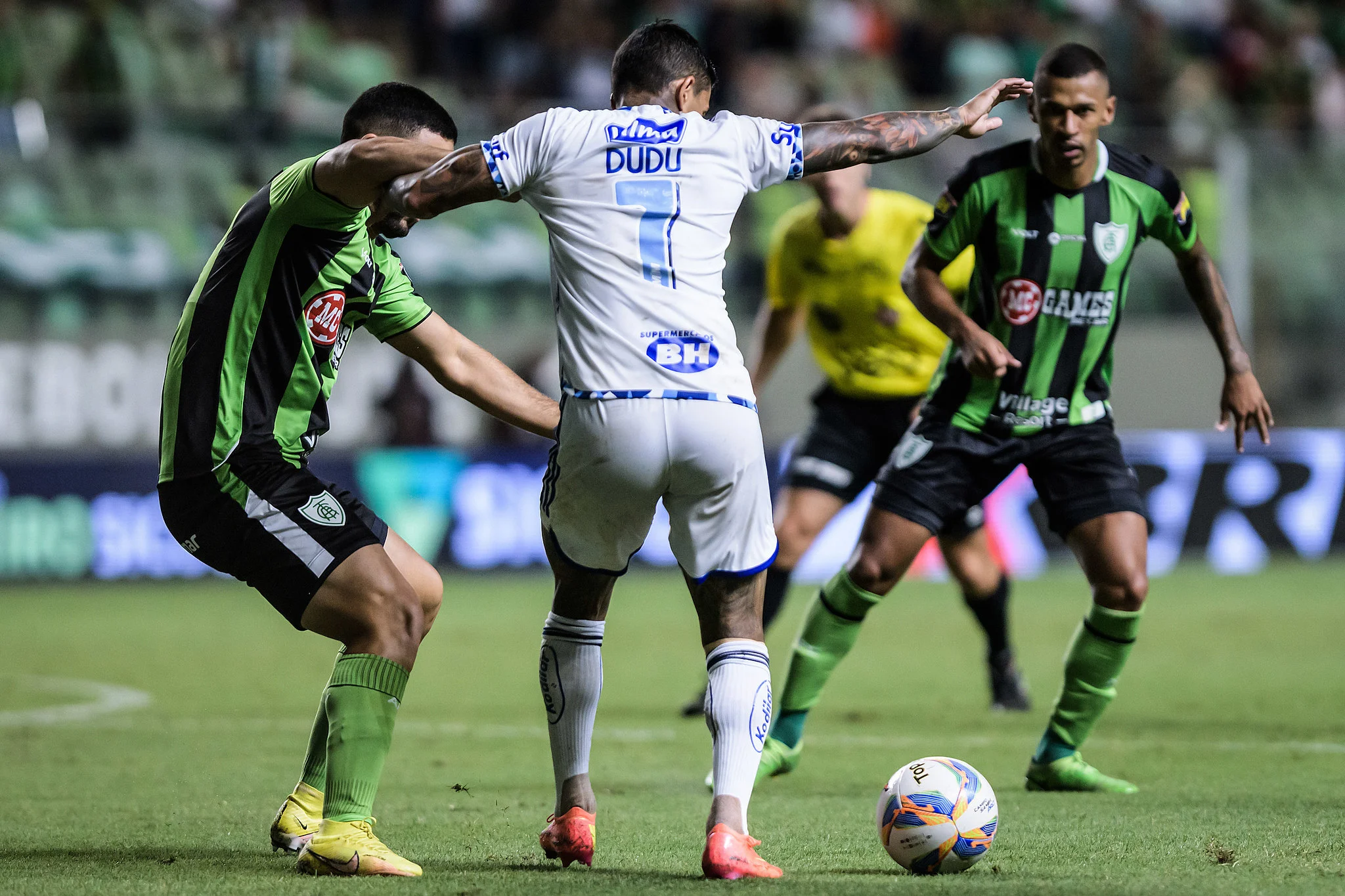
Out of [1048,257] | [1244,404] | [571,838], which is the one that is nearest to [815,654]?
[1048,257]

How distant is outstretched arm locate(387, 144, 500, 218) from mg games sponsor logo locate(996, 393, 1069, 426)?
92.0 inches

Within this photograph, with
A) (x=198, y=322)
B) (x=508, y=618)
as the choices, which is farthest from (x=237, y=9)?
(x=198, y=322)

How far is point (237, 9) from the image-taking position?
15984 millimetres

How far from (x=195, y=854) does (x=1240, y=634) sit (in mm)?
7798

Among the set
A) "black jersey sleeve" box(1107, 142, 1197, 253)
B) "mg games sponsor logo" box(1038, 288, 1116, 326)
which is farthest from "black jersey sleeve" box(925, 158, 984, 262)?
"black jersey sleeve" box(1107, 142, 1197, 253)

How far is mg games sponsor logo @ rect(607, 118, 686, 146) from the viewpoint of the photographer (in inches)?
164

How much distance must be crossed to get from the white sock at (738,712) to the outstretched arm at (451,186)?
50.1 inches

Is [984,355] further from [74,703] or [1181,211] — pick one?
[74,703]

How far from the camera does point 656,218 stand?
4.21 m

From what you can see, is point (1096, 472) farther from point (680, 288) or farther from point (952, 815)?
point (680, 288)

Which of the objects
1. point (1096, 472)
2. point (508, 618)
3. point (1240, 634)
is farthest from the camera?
point (508, 618)

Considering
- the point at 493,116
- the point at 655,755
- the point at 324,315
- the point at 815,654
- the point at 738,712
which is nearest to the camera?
the point at 738,712

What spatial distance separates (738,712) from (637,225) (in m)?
1.22

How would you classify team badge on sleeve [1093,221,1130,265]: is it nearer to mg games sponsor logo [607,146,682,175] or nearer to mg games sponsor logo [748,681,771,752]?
mg games sponsor logo [607,146,682,175]
